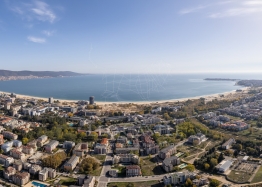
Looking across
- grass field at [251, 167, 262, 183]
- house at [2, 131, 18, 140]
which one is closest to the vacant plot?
grass field at [251, 167, 262, 183]

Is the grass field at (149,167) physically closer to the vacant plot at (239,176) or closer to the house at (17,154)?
the vacant plot at (239,176)

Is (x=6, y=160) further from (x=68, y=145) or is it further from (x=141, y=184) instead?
(x=141, y=184)

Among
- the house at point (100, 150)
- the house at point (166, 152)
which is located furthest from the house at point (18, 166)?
the house at point (166, 152)

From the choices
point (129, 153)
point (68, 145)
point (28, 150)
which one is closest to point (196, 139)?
point (129, 153)

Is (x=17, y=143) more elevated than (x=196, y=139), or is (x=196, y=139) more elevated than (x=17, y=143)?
(x=196, y=139)

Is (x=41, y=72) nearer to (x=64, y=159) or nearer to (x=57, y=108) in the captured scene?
(x=57, y=108)

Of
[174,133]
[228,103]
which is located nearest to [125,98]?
[228,103]

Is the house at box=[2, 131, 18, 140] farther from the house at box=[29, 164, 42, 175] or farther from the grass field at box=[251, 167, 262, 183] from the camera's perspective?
the grass field at box=[251, 167, 262, 183]
